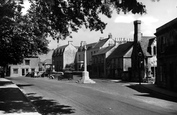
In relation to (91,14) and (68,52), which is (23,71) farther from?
(91,14)

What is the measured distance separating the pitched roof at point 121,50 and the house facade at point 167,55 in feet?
67.7

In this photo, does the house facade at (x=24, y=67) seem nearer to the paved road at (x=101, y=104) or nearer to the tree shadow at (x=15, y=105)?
the paved road at (x=101, y=104)

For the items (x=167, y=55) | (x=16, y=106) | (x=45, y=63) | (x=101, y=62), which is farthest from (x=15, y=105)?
(x=45, y=63)

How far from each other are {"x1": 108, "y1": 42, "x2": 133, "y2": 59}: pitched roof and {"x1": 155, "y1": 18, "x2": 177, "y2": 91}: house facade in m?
20.6

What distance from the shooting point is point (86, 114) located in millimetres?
10023

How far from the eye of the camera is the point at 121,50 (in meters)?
50.9

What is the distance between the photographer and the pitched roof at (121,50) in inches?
1897

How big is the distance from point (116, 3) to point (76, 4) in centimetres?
196

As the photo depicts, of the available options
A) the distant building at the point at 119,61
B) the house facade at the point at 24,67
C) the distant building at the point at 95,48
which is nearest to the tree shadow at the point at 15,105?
the distant building at the point at 119,61

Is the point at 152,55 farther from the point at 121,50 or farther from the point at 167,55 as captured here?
the point at 167,55

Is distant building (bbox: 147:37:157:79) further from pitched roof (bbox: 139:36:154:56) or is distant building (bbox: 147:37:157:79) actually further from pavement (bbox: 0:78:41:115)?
pavement (bbox: 0:78:41:115)

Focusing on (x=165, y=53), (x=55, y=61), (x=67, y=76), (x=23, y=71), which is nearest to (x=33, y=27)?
(x=165, y=53)

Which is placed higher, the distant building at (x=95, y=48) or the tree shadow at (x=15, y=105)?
the distant building at (x=95, y=48)

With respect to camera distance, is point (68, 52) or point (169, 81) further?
point (68, 52)
